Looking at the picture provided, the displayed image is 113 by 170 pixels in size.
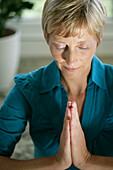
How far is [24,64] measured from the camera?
3607mm

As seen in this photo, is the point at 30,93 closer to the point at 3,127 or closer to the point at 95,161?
the point at 3,127

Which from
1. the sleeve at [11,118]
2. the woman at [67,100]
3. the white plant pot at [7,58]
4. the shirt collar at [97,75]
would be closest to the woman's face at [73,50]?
the woman at [67,100]

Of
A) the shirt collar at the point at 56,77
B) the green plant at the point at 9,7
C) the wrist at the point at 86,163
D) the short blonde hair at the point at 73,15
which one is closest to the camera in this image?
the short blonde hair at the point at 73,15

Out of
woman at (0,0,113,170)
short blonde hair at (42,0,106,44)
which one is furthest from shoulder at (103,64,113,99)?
short blonde hair at (42,0,106,44)

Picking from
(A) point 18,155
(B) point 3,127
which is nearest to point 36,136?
(B) point 3,127

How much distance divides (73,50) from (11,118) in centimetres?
43

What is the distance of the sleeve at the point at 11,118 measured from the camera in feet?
3.94

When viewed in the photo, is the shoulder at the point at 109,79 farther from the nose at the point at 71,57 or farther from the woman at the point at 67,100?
the nose at the point at 71,57

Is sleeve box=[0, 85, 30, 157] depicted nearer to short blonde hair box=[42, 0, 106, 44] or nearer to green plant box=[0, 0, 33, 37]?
short blonde hair box=[42, 0, 106, 44]

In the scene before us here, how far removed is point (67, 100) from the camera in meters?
1.22

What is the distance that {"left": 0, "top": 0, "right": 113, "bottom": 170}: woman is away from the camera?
1.00 m

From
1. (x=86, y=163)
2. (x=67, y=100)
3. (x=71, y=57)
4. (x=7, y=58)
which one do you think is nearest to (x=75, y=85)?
(x=67, y=100)

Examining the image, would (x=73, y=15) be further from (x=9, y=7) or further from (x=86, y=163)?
(x=9, y=7)

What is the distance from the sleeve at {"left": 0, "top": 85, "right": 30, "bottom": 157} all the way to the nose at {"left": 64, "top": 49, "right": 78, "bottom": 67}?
0.30 m
